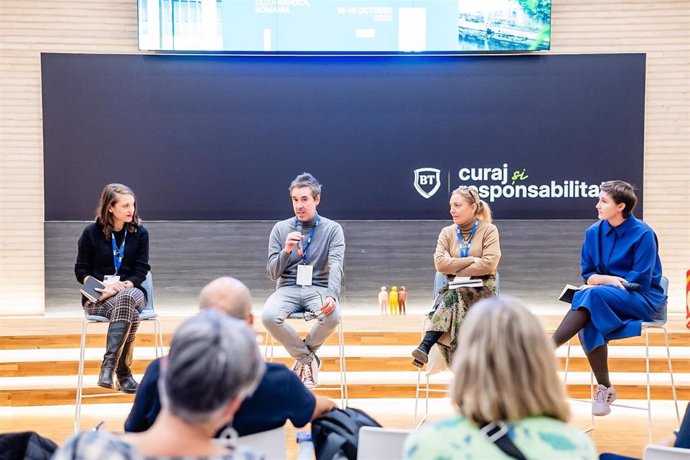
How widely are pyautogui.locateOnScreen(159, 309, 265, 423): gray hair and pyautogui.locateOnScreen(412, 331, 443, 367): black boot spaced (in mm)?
3172

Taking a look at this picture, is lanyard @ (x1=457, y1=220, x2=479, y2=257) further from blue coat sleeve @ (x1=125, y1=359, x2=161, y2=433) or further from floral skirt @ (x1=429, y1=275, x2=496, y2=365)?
blue coat sleeve @ (x1=125, y1=359, x2=161, y2=433)

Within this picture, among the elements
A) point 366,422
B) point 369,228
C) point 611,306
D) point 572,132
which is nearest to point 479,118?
point 572,132

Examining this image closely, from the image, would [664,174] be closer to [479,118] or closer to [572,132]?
[572,132]

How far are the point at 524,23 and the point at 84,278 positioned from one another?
4456 mm

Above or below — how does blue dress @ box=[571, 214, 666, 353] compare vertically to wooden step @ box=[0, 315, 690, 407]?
above

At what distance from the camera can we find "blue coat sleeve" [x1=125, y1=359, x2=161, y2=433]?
2.30 m

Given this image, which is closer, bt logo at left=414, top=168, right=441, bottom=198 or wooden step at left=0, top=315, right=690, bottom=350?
wooden step at left=0, top=315, right=690, bottom=350

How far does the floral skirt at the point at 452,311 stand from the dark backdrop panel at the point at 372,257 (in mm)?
2251

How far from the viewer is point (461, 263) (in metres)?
4.80

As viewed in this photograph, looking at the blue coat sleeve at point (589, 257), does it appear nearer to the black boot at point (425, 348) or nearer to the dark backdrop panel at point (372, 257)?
the black boot at point (425, 348)

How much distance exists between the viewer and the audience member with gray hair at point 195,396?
143 centimetres

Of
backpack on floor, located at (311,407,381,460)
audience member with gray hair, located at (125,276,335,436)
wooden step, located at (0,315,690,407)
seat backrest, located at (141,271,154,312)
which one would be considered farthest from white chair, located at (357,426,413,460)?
wooden step, located at (0,315,690,407)

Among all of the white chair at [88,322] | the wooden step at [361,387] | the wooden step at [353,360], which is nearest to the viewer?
the white chair at [88,322]

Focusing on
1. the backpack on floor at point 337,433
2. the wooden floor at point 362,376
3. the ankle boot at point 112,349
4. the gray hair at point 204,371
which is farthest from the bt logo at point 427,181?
the gray hair at point 204,371
